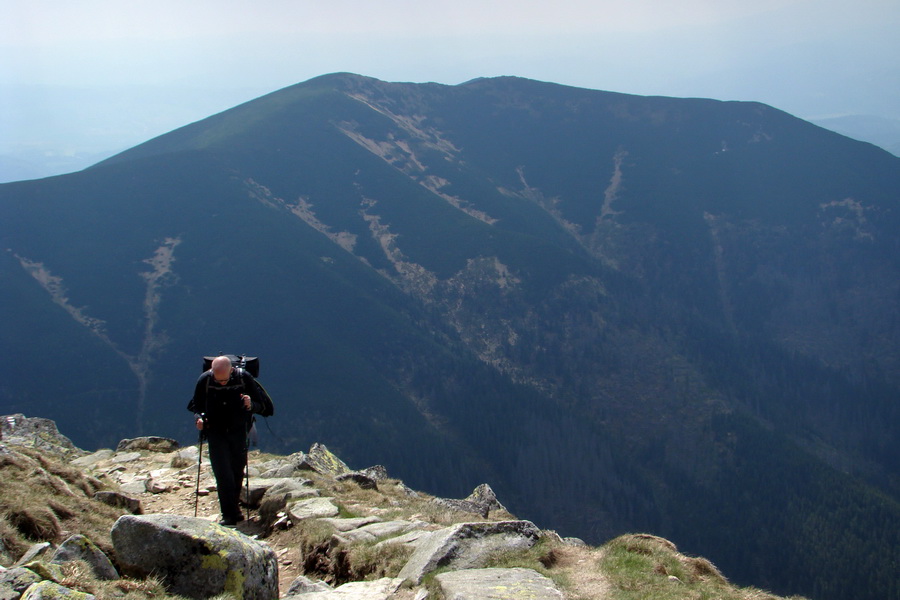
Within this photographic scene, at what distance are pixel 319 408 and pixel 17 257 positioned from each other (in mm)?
89341

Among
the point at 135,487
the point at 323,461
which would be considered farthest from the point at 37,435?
the point at 323,461

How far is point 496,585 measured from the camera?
10320 mm

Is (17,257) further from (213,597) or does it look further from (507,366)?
(213,597)

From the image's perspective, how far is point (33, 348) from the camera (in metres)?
145

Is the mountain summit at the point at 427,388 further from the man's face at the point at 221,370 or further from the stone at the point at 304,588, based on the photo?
the stone at the point at 304,588

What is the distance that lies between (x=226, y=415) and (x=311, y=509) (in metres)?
3.33

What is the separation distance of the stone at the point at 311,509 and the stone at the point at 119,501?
3.62 m

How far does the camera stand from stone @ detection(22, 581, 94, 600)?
6.96 metres

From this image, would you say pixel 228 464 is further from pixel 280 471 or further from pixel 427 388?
pixel 427 388

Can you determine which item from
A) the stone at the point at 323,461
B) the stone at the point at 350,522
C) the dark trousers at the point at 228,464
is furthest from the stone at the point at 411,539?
the stone at the point at 323,461

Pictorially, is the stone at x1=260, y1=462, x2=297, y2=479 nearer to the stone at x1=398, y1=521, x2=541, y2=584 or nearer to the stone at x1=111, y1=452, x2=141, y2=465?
the stone at x1=111, y1=452, x2=141, y2=465

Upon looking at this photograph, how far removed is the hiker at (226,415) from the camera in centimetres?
1499

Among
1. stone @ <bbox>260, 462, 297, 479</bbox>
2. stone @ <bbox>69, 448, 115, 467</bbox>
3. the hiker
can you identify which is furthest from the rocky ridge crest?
stone @ <bbox>69, 448, 115, 467</bbox>

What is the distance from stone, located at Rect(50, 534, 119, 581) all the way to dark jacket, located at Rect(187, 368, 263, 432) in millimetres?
5913
